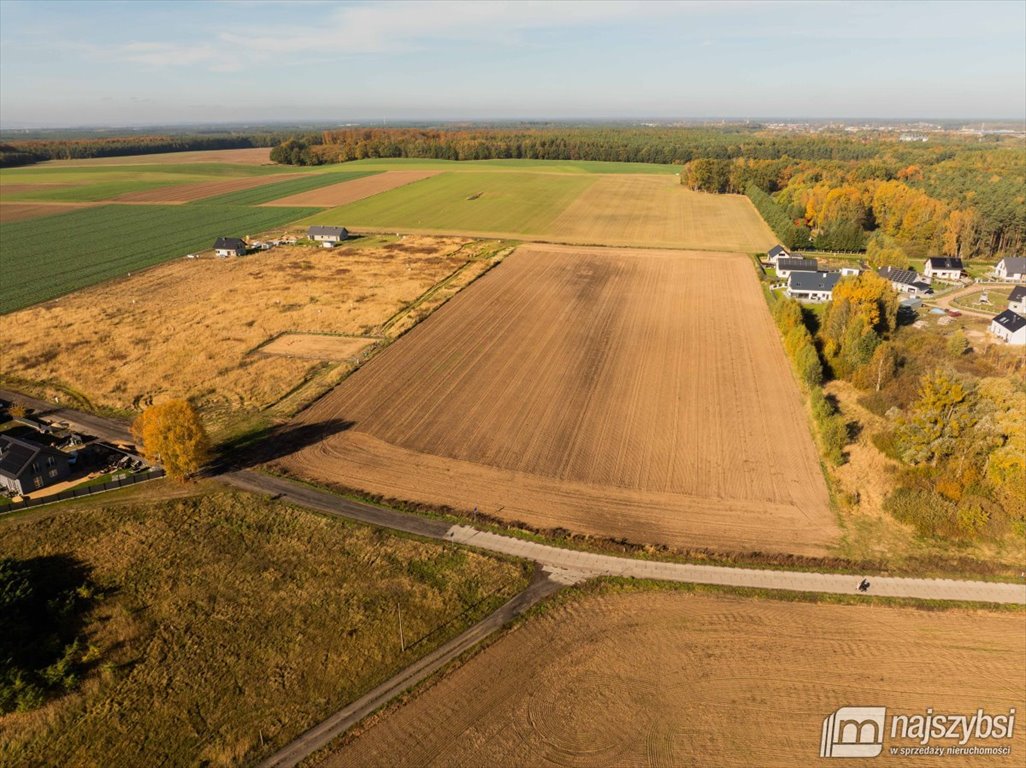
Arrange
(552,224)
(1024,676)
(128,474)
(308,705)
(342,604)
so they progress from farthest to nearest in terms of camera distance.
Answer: (552,224) < (128,474) < (342,604) < (1024,676) < (308,705)

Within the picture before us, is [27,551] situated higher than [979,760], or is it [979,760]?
[27,551]

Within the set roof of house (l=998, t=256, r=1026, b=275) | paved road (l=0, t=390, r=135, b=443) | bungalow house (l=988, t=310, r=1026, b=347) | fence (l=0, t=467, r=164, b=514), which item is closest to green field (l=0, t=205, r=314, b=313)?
paved road (l=0, t=390, r=135, b=443)

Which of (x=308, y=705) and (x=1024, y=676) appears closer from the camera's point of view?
(x=308, y=705)

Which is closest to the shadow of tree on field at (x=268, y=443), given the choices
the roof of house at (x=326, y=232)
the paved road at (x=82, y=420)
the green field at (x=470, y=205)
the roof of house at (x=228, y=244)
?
the paved road at (x=82, y=420)

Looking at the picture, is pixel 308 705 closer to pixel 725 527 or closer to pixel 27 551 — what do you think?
pixel 27 551

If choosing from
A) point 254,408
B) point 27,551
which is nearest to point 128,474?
point 27,551

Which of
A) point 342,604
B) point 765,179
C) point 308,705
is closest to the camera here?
point 308,705

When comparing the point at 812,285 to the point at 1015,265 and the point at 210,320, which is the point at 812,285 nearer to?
the point at 1015,265
